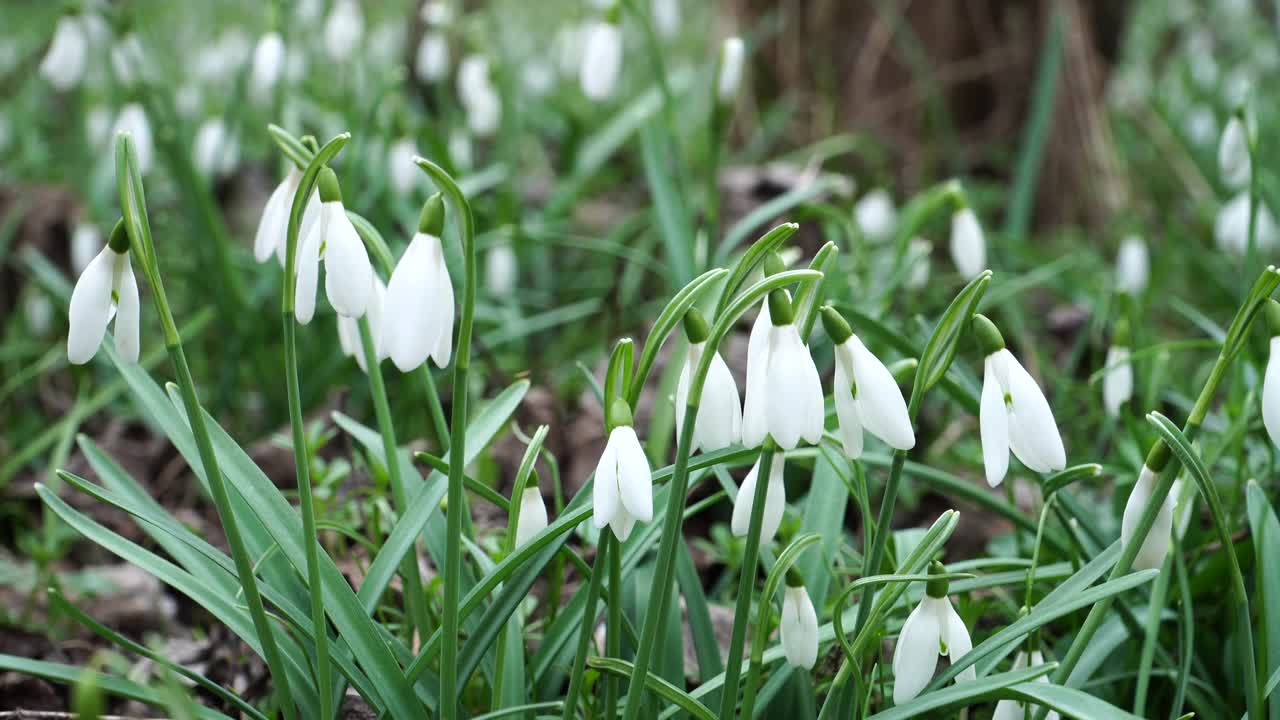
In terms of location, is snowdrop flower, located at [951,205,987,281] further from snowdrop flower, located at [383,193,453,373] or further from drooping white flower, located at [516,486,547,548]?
snowdrop flower, located at [383,193,453,373]

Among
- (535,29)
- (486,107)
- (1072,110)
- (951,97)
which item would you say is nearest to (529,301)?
(486,107)

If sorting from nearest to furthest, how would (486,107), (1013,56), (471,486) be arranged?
(471,486) → (486,107) → (1013,56)

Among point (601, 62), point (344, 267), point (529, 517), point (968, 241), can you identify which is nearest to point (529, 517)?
point (529, 517)

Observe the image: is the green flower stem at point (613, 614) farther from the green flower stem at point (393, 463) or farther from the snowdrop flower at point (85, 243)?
the snowdrop flower at point (85, 243)

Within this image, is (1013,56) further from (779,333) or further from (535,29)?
(535,29)

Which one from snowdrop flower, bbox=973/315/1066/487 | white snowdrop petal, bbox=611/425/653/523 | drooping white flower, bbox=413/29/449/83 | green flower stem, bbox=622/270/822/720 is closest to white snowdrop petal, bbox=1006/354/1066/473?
snowdrop flower, bbox=973/315/1066/487

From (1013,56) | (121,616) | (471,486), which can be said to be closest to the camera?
(471,486)

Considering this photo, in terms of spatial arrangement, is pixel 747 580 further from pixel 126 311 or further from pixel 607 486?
pixel 126 311

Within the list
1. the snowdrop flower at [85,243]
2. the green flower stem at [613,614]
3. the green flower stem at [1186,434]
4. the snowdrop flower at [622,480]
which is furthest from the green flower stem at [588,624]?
the snowdrop flower at [85,243]
